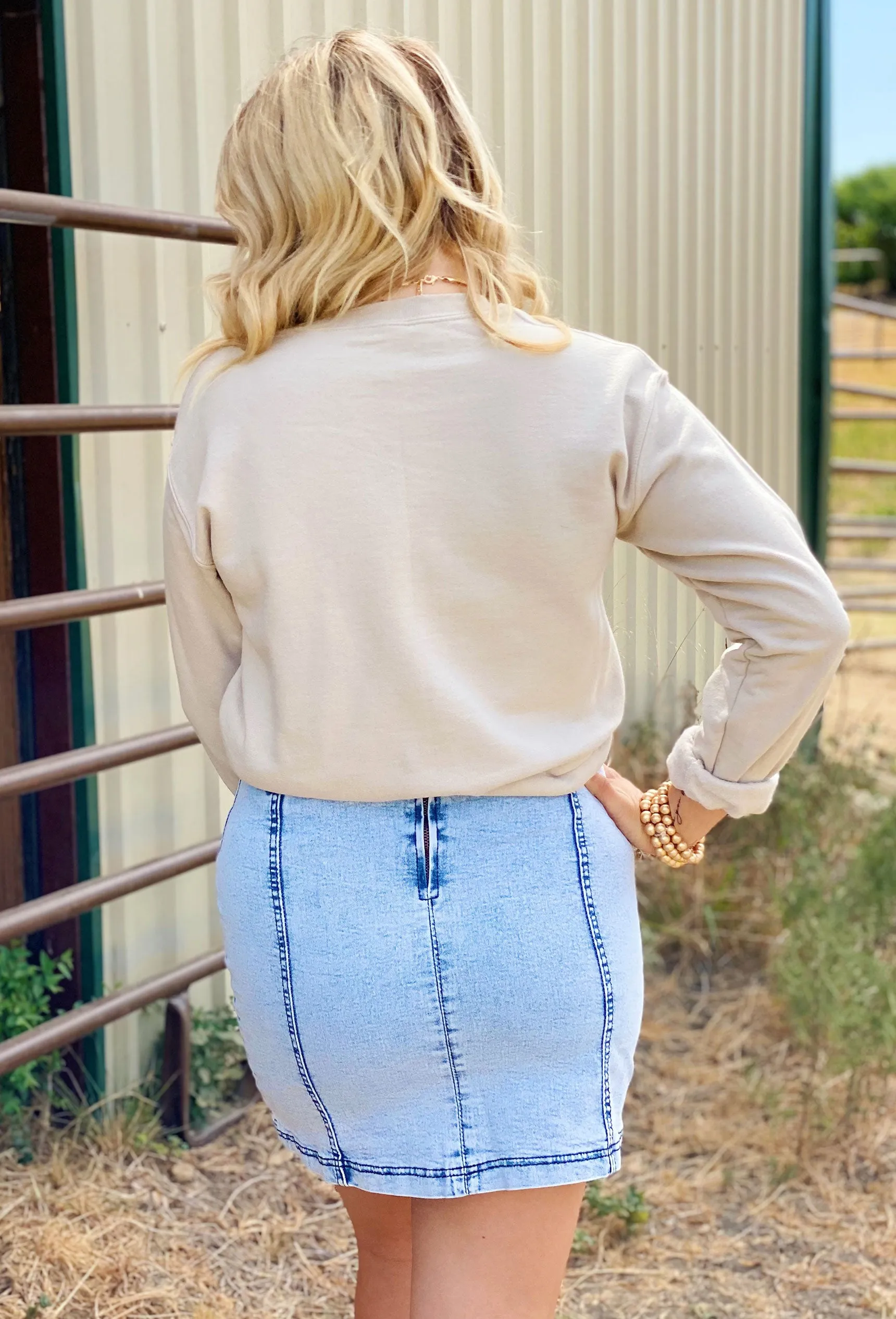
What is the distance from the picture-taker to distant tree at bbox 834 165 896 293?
80.3 ft

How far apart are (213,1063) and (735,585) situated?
2059 mm

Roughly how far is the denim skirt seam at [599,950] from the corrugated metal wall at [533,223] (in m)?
0.42

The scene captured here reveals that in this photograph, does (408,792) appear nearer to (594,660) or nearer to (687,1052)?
(594,660)

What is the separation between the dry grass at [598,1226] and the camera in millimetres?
2469

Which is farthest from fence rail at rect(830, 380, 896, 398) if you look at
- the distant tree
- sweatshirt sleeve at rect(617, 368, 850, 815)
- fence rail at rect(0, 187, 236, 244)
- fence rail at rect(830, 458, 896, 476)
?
the distant tree

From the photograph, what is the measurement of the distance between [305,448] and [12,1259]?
5.76 feet

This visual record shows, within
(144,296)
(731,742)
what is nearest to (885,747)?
(144,296)

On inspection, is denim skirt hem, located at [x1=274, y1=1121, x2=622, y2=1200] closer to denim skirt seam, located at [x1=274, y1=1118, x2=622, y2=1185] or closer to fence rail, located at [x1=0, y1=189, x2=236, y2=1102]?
denim skirt seam, located at [x1=274, y1=1118, x2=622, y2=1185]

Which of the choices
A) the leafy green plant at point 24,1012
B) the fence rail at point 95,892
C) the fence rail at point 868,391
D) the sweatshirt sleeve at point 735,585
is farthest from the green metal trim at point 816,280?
the sweatshirt sleeve at point 735,585

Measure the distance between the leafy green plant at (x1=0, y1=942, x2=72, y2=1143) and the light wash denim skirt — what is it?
4.48ft

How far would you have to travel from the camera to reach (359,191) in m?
1.32

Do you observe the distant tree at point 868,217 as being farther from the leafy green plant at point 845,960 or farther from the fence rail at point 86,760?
the fence rail at point 86,760

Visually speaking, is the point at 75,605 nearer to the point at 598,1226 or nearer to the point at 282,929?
the point at 282,929

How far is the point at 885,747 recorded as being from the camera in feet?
21.8
